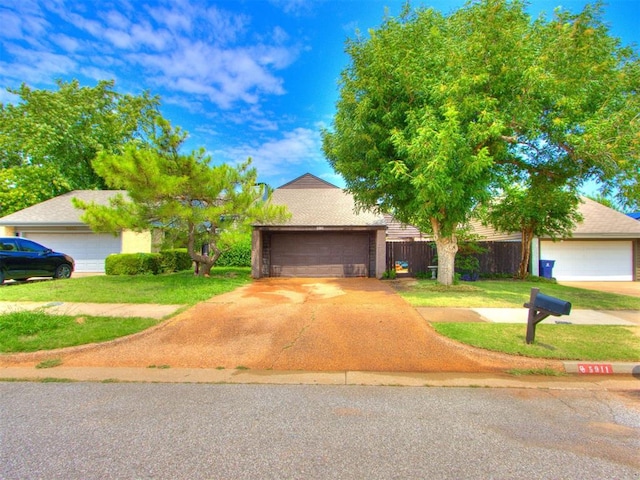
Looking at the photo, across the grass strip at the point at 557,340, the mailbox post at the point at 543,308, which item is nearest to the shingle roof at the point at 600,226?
the grass strip at the point at 557,340

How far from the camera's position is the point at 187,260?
17625mm

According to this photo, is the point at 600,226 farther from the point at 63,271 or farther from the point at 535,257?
the point at 63,271

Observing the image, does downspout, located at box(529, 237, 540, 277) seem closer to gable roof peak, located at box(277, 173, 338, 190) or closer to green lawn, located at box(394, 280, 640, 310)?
green lawn, located at box(394, 280, 640, 310)

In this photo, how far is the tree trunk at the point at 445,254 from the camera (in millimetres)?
11766

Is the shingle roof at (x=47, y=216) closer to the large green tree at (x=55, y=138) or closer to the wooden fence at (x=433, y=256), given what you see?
the large green tree at (x=55, y=138)

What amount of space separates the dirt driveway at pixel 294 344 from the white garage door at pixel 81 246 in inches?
471

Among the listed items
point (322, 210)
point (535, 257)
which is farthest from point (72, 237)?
point (535, 257)

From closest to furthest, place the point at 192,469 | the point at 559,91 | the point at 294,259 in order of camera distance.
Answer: the point at 192,469, the point at 559,91, the point at 294,259

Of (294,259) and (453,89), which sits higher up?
(453,89)

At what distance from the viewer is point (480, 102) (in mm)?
8961

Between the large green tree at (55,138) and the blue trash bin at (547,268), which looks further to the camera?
the large green tree at (55,138)

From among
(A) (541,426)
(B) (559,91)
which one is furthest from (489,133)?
(A) (541,426)

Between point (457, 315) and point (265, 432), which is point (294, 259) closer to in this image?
point (457, 315)

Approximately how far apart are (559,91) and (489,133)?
8.24ft
